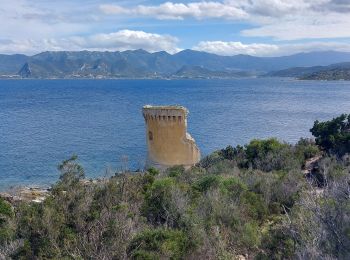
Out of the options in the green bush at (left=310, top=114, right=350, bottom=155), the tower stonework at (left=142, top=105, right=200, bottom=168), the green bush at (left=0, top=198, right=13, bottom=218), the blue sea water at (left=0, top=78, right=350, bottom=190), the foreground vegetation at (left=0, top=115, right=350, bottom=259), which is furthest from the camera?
the blue sea water at (left=0, top=78, right=350, bottom=190)

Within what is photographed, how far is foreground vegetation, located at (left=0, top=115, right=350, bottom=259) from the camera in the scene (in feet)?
33.8

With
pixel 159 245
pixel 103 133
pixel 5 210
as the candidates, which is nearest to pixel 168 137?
pixel 5 210

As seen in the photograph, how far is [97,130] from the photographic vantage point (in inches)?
2625

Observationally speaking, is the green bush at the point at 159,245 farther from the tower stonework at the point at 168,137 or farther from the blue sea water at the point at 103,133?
the blue sea water at the point at 103,133

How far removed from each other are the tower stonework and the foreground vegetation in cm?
760

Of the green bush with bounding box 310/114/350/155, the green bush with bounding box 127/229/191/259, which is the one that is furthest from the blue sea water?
the green bush with bounding box 127/229/191/259

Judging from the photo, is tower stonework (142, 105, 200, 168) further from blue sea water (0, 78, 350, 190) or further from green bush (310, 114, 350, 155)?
green bush (310, 114, 350, 155)

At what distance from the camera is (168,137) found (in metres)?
27.0

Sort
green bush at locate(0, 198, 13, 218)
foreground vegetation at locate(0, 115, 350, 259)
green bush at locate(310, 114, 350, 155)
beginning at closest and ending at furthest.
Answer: foreground vegetation at locate(0, 115, 350, 259) < green bush at locate(0, 198, 13, 218) < green bush at locate(310, 114, 350, 155)

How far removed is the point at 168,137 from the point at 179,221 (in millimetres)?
13356

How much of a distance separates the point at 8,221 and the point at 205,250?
6.18 m

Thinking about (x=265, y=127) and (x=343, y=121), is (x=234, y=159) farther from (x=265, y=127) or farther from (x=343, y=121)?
(x=265, y=127)

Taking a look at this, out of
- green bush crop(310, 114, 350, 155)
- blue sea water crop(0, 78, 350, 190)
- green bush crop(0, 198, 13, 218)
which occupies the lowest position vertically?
blue sea water crop(0, 78, 350, 190)

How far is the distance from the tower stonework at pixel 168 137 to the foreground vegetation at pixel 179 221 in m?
7.60
